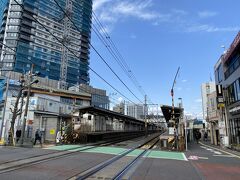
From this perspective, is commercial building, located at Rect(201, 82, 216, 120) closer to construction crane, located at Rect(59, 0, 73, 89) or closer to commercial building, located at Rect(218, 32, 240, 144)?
commercial building, located at Rect(218, 32, 240, 144)

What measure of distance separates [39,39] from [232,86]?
93.5 metres

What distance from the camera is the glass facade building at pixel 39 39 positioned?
86875mm

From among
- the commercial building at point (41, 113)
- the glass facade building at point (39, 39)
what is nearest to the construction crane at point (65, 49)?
the glass facade building at point (39, 39)

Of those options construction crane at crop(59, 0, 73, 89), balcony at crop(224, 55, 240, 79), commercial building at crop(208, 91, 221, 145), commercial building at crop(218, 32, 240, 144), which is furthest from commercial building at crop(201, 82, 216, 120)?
construction crane at crop(59, 0, 73, 89)

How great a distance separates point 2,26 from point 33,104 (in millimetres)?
71428

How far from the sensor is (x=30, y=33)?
95.0 meters

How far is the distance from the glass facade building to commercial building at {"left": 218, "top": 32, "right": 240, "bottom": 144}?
199 ft

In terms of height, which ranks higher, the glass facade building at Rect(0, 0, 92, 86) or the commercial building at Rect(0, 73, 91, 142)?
the glass facade building at Rect(0, 0, 92, 86)

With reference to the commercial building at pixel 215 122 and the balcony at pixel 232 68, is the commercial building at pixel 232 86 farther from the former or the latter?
the commercial building at pixel 215 122

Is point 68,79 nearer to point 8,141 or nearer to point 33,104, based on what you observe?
point 33,104

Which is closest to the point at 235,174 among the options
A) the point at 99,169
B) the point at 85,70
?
the point at 99,169

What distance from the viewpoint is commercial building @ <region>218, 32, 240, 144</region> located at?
2031 centimetres

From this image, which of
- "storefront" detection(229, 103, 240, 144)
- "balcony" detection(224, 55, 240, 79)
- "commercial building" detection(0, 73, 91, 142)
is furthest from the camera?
"commercial building" detection(0, 73, 91, 142)

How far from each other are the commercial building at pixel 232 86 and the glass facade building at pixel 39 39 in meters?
60.6
